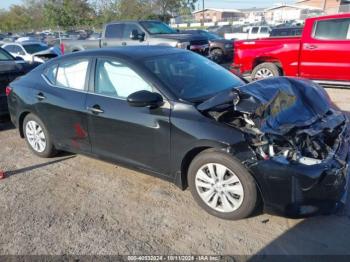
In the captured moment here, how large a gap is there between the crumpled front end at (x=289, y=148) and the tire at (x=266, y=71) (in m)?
5.67

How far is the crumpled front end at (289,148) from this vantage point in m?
2.93

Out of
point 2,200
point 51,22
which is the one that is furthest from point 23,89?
point 51,22

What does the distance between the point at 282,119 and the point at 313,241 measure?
3.63ft

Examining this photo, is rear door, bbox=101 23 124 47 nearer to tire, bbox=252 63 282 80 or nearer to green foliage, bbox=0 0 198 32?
tire, bbox=252 63 282 80

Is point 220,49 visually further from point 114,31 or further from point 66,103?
point 66,103

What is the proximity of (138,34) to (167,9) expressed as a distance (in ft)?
127

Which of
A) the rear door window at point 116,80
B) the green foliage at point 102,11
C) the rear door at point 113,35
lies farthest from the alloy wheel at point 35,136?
the green foliage at point 102,11

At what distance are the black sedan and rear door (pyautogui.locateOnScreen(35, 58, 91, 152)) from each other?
15 millimetres

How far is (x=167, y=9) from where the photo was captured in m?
48.1

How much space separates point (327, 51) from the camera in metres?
7.97

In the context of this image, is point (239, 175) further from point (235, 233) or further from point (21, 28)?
point (21, 28)

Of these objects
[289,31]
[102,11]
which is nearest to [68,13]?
[102,11]

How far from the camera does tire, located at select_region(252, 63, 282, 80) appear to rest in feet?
29.4

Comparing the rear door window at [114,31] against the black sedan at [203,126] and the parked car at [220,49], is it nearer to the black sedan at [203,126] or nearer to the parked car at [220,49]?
the parked car at [220,49]
